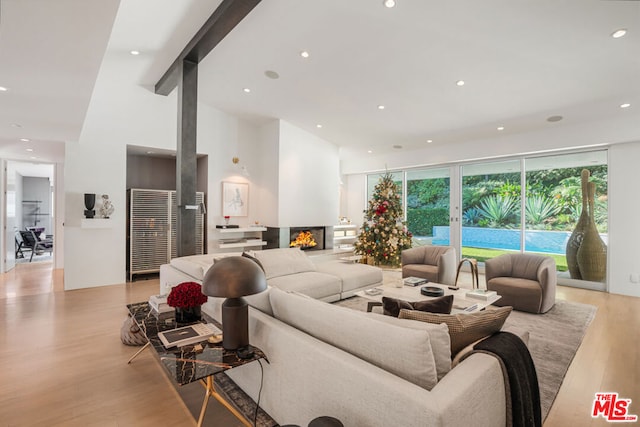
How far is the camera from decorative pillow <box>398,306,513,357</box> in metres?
1.62

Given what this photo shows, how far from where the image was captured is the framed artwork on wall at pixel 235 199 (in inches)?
270

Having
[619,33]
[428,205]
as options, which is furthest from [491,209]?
[619,33]

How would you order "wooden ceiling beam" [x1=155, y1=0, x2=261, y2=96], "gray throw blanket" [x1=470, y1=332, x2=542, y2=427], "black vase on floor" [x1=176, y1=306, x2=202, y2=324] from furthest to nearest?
1. "wooden ceiling beam" [x1=155, y1=0, x2=261, y2=96]
2. "black vase on floor" [x1=176, y1=306, x2=202, y2=324]
3. "gray throw blanket" [x1=470, y1=332, x2=542, y2=427]

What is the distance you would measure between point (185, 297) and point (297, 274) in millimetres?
2045

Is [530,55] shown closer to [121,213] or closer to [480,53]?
[480,53]

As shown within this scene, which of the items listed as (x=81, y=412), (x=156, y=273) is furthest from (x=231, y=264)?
(x=156, y=273)

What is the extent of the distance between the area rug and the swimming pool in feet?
5.60

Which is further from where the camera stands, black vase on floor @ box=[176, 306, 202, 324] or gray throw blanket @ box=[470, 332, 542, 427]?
black vase on floor @ box=[176, 306, 202, 324]

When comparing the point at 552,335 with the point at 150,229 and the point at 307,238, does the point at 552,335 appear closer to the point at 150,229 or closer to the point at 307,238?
the point at 307,238

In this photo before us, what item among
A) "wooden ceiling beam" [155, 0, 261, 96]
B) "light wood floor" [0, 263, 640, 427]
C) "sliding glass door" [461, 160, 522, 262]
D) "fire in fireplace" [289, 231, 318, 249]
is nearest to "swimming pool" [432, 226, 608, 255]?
"sliding glass door" [461, 160, 522, 262]

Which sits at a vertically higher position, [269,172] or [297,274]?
[269,172]

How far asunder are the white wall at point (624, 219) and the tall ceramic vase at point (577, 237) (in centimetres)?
35

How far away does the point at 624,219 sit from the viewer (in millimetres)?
5027

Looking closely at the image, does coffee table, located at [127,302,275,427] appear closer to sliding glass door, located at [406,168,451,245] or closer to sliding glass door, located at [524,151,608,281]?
sliding glass door, located at [524,151,608,281]
